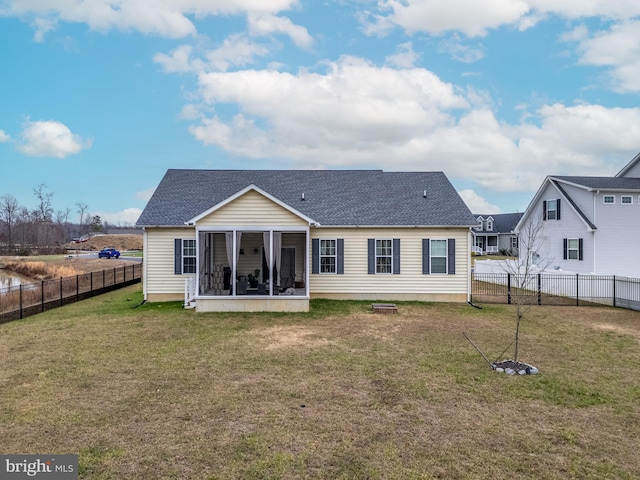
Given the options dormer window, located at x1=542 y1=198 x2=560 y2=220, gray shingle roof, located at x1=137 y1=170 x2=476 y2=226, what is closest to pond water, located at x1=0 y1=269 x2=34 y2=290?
gray shingle roof, located at x1=137 y1=170 x2=476 y2=226

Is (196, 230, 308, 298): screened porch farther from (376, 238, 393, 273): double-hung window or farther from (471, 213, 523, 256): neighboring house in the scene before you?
(471, 213, 523, 256): neighboring house

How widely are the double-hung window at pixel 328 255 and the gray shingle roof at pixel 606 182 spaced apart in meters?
14.0

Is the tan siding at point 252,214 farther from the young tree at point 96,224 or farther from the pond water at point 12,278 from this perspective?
the young tree at point 96,224

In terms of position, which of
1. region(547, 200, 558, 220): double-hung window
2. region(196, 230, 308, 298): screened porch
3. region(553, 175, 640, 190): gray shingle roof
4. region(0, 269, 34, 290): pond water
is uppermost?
region(553, 175, 640, 190): gray shingle roof

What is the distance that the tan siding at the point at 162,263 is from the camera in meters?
15.3

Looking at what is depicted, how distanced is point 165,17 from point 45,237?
6578 cm

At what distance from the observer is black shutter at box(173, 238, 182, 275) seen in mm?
15242

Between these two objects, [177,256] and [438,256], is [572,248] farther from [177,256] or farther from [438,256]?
[177,256]

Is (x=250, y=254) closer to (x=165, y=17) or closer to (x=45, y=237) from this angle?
(x=165, y=17)

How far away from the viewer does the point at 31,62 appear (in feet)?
62.4

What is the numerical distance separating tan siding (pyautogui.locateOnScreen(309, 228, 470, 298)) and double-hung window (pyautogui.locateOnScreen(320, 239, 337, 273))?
0.23 metres

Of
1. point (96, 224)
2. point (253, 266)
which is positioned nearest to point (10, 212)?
point (96, 224)

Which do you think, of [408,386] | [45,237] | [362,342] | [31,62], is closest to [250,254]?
[362,342]

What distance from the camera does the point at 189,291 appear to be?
14359mm
